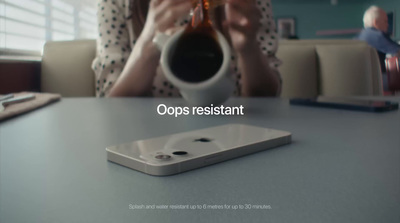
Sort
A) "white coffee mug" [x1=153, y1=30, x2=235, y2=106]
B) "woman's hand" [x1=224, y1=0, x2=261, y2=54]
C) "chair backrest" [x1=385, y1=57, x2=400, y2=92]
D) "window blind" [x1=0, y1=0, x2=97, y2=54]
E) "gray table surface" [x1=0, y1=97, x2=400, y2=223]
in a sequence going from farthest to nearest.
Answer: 1. "window blind" [x1=0, y1=0, x2=97, y2=54]
2. "chair backrest" [x1=385, y1=57, x2=400, y2=92]
3. "woman's hand" [x1=224, y1=0, x2=261, y2=54]
4. "white coffee mug" [x1=153, y1=30, x2=235, y2=106]
5. "gray table surface" [x1=0, y1=97, x2=400, y2=223]

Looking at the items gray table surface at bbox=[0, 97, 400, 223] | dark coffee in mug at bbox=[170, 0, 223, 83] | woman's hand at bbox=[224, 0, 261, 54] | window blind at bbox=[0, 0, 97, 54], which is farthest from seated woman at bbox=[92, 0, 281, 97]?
window blind at bbox=[0, 0, 97, 54]

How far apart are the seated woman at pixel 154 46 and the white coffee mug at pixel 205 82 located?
0.26 m

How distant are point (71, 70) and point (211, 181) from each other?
4.30ft

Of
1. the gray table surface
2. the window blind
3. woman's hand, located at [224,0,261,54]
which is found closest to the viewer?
the gray table surface

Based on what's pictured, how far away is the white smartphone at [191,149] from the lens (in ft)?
0.65

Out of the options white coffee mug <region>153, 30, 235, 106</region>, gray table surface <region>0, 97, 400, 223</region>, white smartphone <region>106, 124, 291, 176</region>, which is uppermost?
white coffee mug <region>153, 30, 235, 106</region>

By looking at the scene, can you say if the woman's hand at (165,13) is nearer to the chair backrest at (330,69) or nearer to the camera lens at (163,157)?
the camera lens at (163,157)

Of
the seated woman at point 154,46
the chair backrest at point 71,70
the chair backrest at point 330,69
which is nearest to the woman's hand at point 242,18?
the seated woman at point 154,46

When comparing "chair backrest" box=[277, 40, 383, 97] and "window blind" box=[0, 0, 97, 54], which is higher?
"window blind" box=[0, 0, 97, 54]

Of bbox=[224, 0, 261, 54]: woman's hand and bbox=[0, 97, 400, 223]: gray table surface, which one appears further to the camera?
bbox=[224, 0, 261, 54]: woman's hand

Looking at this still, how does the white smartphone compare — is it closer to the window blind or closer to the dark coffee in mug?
the dark coffee in mug

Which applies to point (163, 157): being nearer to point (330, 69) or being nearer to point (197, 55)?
point (197, 55)

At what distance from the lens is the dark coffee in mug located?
0.41 metres

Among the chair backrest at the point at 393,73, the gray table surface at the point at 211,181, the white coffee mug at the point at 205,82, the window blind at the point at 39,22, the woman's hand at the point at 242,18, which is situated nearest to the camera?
the gray table surface at the point at 211,181
